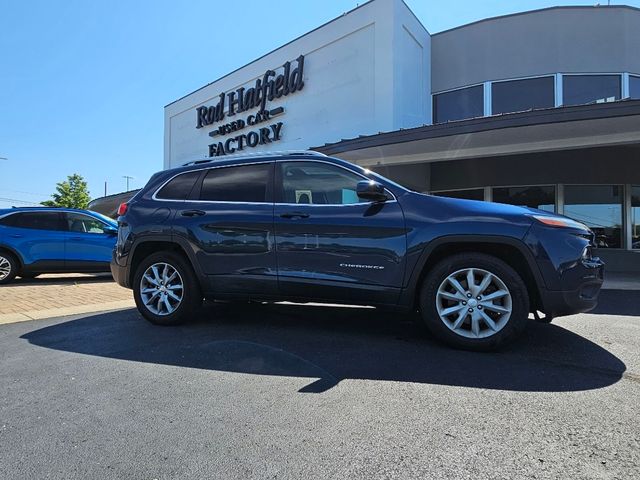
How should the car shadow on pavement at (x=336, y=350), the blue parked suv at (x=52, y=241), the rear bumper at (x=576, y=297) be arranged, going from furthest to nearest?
the blue parked suv at (x=52, y=241), the rear bumper at (x=576, y=297), the car shadow on pavement at (x=336, y=350)

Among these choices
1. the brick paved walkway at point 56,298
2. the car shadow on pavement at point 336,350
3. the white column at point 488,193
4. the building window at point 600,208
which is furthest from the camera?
the white column at point 488,193

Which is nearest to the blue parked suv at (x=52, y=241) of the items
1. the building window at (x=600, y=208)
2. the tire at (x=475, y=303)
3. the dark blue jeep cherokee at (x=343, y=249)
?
the dark blue jeep cherokee at (x=343, y=249)

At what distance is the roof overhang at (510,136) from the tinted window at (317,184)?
5.21 metres

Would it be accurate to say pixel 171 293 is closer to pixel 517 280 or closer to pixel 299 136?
pixel 517 280

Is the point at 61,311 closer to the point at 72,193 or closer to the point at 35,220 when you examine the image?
the point at 35,220

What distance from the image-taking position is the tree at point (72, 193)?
51.4 meters

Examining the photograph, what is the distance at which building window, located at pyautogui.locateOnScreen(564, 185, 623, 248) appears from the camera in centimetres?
1170

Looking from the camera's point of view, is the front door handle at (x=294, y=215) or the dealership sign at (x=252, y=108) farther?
the dealership sign at (x=252, y=108)

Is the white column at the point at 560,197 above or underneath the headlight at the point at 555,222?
above

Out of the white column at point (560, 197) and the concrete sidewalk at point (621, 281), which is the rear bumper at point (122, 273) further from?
the white column at point (560, 197)

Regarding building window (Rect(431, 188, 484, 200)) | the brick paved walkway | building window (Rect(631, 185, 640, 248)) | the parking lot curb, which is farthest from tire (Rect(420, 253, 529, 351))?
building window (Rect(631, 185, 640, 248))

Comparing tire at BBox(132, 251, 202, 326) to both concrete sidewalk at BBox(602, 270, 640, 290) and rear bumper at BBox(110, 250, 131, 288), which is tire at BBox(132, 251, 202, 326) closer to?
rear bumper at BBox(110, 250, 131, 288)

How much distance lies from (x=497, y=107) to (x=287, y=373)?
12.3 meters

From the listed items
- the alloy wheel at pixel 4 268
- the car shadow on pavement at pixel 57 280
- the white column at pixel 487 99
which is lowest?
the car shadow on pavement at pixel 57 280
